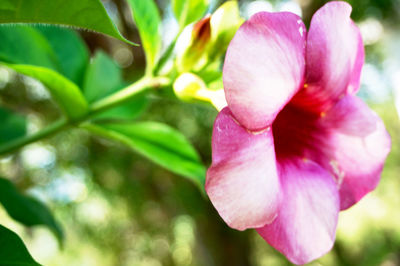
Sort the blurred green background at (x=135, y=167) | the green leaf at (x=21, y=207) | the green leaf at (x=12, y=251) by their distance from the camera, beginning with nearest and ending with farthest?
the green leaf at (x=12, y=251) < the green leaf at (x=21, y=207) < the blurred green background at (x=135, y=167)

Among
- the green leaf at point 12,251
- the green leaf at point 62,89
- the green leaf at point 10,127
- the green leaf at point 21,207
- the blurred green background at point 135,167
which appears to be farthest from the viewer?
the blurred green background at point 135,167

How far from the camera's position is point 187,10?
1.78 feet

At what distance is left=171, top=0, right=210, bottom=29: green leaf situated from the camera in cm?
54

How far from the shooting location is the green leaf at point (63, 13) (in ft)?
1.09

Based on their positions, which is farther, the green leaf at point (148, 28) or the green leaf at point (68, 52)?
the green leaf at point (68, 52)

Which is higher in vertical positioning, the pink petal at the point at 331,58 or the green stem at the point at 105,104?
the pink petal at the point at 331,58

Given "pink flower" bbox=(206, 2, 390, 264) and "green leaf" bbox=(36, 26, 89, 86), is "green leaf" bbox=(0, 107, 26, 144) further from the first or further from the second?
"pink flower" bbox=(206, 2, 390, 264)

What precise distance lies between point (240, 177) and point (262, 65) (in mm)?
96

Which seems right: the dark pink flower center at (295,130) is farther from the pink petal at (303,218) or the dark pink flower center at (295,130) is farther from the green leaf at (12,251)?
the green leaf at (12,251)

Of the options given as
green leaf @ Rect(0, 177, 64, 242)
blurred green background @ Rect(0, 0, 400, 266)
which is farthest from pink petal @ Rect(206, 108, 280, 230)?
blurred green background @ Rect(0, 0, 400, 266)

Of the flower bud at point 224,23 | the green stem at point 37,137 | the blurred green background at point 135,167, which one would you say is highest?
the flower bud at point 224,23

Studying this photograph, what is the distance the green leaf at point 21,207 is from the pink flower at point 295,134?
0.32 meters

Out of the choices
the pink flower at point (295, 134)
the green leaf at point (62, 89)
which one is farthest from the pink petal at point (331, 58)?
the green leaf at point (62, 89)

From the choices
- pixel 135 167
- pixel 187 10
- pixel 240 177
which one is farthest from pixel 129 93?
pixel 135 167
